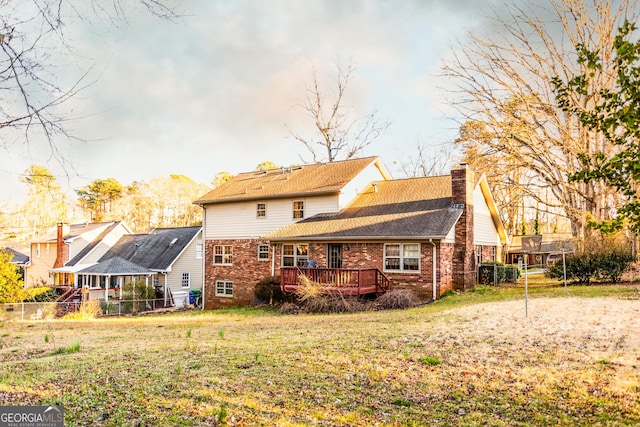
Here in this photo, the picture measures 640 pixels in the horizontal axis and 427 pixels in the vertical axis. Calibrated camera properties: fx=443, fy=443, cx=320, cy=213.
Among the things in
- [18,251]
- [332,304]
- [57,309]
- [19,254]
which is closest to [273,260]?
[332,304]

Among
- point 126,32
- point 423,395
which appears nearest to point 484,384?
point 423,395

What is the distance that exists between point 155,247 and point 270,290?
15730mm

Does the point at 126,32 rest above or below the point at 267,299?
above

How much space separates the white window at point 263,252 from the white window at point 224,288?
283 centimetres

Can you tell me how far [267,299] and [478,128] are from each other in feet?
48.9

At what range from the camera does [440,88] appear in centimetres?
2445

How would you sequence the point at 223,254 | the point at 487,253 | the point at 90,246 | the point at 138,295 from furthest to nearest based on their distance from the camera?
the point at 90,246, the point at 138,295, the point at 223,254, the point at 487,253

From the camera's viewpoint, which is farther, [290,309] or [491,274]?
[491,274]

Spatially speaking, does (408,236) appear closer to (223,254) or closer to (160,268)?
(223,254)

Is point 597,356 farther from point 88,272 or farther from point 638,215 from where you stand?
point 88,272

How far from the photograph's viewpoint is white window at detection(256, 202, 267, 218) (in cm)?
2564

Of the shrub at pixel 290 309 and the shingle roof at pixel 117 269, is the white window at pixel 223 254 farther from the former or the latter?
the shrub at pixel 290 309

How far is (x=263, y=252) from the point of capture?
81.8ft

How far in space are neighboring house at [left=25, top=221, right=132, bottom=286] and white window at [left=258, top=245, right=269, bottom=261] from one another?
18068mm
